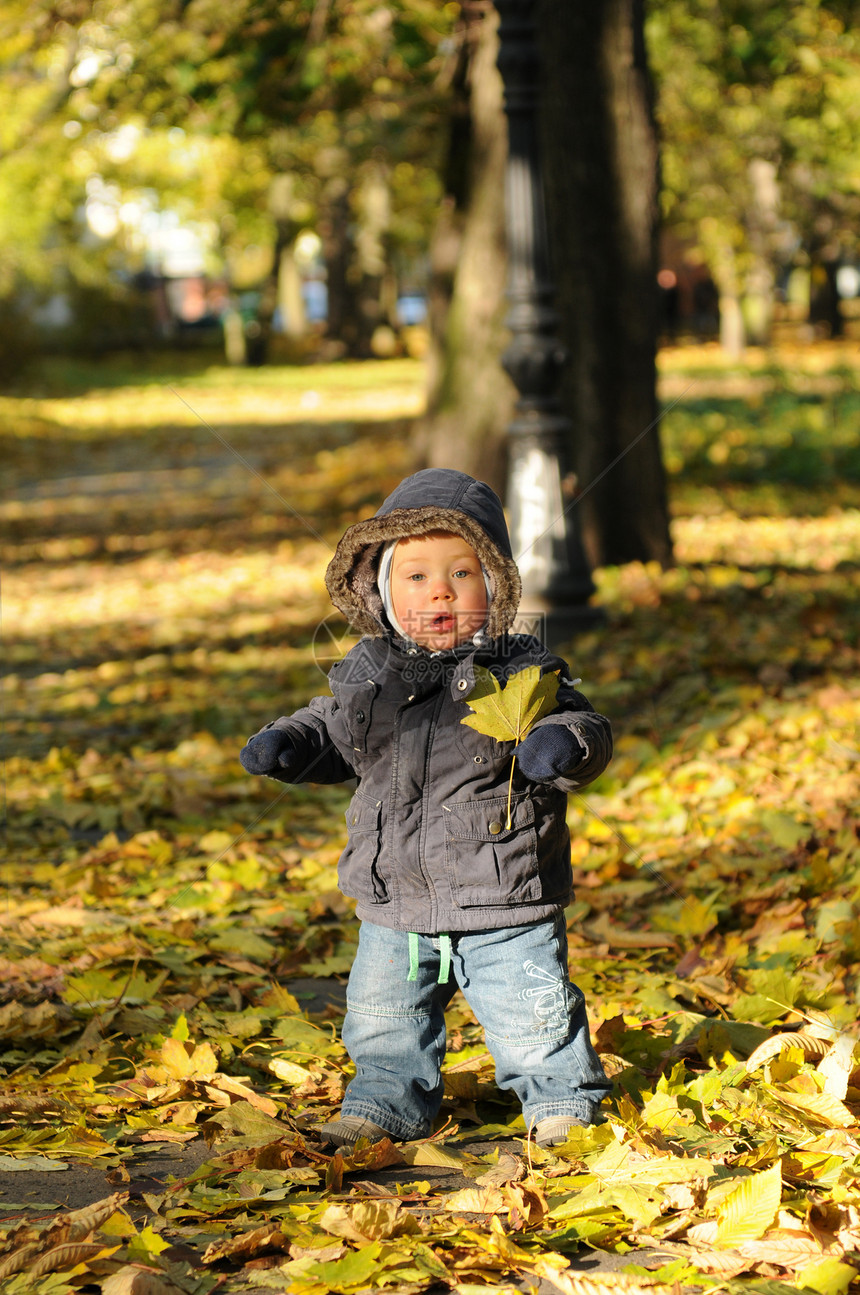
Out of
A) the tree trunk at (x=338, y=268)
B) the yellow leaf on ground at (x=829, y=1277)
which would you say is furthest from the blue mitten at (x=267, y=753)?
the tree trunk at (x=338, y=268)

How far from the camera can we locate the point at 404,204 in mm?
36781

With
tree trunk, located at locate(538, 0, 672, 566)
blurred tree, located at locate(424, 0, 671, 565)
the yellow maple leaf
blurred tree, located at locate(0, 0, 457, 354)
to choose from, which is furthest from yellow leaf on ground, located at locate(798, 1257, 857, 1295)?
blurred tree, located at locate(0, 0, 457, 354)

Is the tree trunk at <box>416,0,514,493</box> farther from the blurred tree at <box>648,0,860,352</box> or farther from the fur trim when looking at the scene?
the fur trim

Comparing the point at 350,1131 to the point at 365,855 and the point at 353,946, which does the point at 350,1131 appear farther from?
the point at 353,946

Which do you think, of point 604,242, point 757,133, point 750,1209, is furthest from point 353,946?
point 757,133

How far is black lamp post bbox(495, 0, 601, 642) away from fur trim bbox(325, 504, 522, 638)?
3.87 meters

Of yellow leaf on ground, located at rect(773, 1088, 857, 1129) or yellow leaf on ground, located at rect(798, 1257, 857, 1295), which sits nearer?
yellow leaf on ground, located at rect(798, 1257, 857, 1295)

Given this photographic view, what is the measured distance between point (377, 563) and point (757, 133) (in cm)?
1714

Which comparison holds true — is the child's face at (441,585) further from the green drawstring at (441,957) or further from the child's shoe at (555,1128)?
the child's shoe at (555,1128)

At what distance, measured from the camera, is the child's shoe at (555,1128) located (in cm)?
268

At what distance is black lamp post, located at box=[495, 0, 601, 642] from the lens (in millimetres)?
6785

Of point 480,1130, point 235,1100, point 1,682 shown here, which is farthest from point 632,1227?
point 1,682

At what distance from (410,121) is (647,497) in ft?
22.4

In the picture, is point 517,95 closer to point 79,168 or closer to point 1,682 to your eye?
point 1,682
